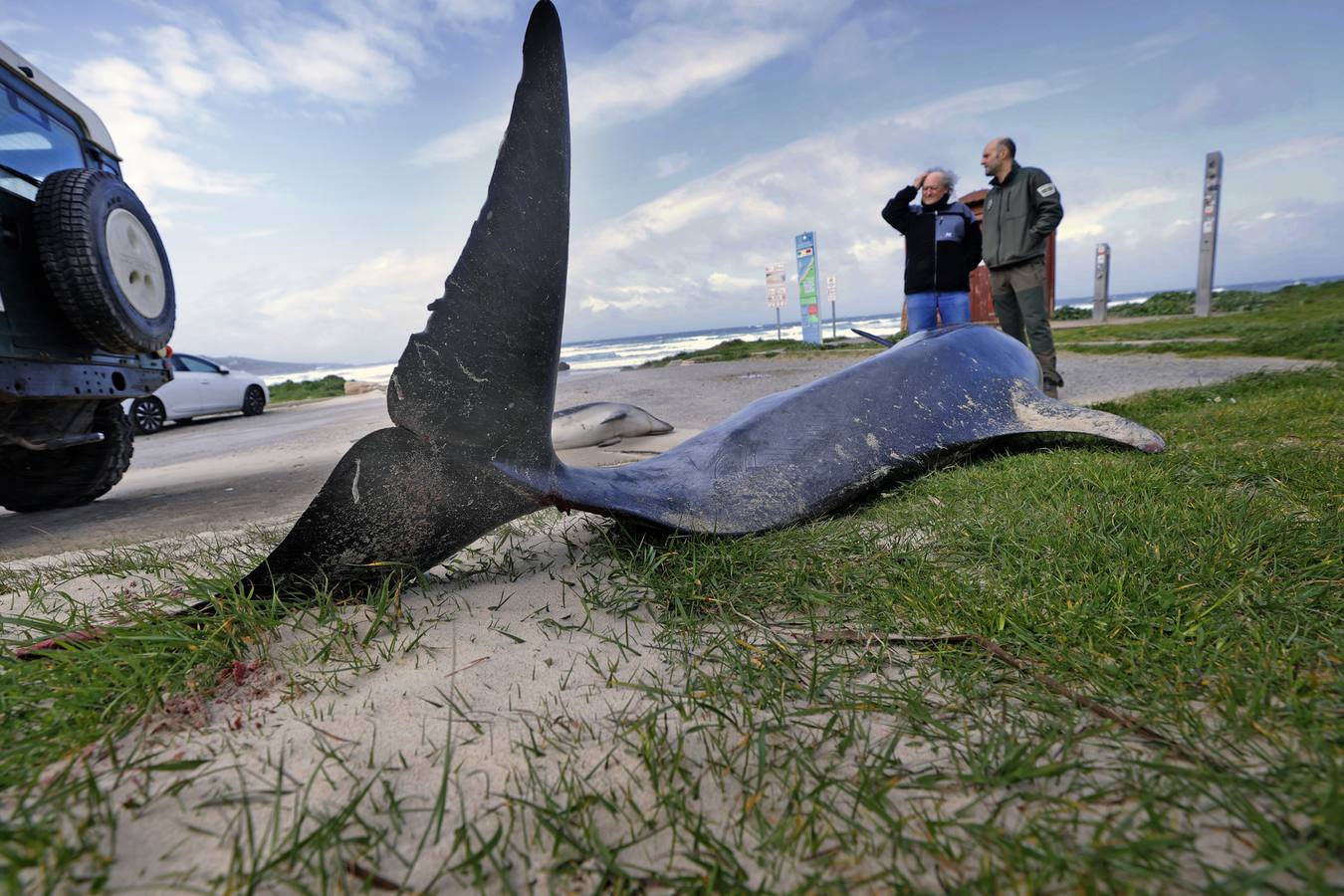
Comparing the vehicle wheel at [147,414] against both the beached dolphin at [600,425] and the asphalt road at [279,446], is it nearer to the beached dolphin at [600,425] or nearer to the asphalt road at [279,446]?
the asphalt road at [279,446]

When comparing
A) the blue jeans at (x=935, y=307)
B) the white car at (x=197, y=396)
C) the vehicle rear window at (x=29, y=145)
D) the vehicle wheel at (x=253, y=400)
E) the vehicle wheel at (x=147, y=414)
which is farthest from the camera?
the vehicle wheel at (x=253, y=400)

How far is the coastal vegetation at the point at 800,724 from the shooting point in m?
0.94

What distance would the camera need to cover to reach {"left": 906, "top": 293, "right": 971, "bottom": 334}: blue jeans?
6.52 metres

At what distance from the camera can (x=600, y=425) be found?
586 cm

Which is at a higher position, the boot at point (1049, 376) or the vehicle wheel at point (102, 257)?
the vehicle wheel at point (102, 257)

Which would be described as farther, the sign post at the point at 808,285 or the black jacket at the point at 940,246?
the sign post at the point at 808,285

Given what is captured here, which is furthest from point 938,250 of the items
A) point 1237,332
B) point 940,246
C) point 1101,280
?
point 1101,280

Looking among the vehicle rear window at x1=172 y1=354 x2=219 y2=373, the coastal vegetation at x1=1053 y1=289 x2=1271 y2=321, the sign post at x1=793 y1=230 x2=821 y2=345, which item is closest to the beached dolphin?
the vehicle rear window at x1=172 y1=354 x2=219 y2=373

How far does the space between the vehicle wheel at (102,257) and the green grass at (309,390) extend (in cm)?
1560

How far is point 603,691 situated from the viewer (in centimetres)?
143

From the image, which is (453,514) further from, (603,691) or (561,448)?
(561,448)

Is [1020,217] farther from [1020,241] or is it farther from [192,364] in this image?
[192,364]

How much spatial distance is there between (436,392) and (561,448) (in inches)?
158

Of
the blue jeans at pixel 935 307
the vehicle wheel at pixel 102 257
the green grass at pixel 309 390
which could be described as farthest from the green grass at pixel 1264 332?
the green grass at pixel 309 390
